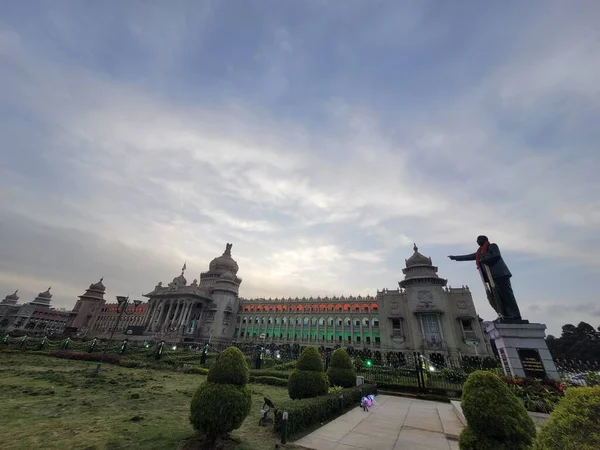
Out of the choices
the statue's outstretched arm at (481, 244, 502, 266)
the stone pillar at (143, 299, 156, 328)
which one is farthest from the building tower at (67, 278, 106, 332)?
the statue's outstretched arm at (481, 244, 502, 266)

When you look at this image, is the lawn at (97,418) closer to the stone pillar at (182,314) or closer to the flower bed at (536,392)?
the flower bed at (536,392)

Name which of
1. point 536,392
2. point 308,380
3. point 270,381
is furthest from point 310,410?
point 270,381

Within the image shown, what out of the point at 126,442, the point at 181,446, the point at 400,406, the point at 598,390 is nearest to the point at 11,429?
the point at 126,442

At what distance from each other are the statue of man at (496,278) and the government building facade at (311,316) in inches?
1557

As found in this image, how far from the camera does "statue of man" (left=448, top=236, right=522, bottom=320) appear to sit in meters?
15.0

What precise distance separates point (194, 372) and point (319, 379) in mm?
16907

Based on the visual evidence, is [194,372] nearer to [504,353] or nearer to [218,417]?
[218,417]

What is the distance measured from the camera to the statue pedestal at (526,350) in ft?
43.2

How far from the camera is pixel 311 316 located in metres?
72.2

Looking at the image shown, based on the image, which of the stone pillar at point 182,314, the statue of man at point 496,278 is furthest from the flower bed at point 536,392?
the stone pillar at point 182,314

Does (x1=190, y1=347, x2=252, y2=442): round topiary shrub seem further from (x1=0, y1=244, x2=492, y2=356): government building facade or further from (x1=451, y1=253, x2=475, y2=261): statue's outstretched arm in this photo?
(x1=0, y1=244, x2=492, y2=356): government building facade

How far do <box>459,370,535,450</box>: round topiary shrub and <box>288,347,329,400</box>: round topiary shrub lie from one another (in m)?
7.02

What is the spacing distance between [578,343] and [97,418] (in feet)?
332

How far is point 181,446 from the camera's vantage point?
684cm
